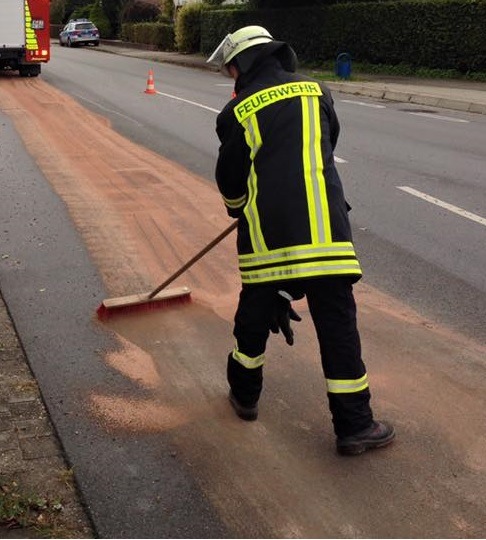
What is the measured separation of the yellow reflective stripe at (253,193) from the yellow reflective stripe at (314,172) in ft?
0.67

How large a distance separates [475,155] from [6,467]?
9464 millimetres

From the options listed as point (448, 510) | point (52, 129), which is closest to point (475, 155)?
point (52, 129)

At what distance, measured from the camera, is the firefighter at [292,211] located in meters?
3.23

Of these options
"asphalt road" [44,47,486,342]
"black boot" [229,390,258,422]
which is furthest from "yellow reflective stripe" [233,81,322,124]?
"asphalt road" [44,47,486,342]

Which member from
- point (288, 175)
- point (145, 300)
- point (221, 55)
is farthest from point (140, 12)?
point (288, 175)

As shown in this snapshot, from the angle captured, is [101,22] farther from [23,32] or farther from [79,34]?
[23,32]

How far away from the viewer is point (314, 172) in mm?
3258

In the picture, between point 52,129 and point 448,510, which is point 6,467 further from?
point 52,129

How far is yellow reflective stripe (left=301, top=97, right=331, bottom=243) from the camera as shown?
3.22m

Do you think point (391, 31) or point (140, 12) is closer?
point (391, 31)

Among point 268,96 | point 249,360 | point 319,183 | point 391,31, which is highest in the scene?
point 268,96

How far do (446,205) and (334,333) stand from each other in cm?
505

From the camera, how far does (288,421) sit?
3.66 m

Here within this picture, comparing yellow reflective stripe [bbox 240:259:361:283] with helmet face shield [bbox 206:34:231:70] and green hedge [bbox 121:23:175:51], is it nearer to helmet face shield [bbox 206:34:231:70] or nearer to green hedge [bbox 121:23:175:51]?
helmet face shield [bbox 206:34:231:70]
